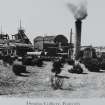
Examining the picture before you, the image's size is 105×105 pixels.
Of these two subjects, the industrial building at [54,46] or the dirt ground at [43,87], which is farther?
the industrial building at [54,46]

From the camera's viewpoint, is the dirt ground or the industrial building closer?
the dirt ground

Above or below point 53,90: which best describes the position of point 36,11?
above

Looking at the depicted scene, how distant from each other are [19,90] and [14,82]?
133 cm

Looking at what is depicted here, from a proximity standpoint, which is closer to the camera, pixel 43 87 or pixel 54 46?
pixel 43 87

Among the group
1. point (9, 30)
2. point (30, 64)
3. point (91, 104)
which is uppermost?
point (9, 30)

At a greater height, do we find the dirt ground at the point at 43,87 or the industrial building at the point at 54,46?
the industrial building at the point at 54,46

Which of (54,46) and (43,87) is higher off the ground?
(54,46)

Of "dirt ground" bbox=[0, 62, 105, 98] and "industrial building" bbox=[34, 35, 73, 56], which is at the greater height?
"industrial building" bbox=[34, 35, 73, 56]

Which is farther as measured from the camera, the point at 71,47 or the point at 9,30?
the point at 71,47

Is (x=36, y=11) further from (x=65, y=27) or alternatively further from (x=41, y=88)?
(x=41, y=88)

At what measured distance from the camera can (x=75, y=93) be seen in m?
9.00

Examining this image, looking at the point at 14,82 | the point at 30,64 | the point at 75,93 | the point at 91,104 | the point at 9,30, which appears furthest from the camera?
the point at 30,64

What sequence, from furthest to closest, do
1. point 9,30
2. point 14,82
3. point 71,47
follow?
point 71,47 → point 14,82 → point 9,30

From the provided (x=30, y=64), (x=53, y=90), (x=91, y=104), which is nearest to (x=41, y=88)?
(x=53, y=90)
